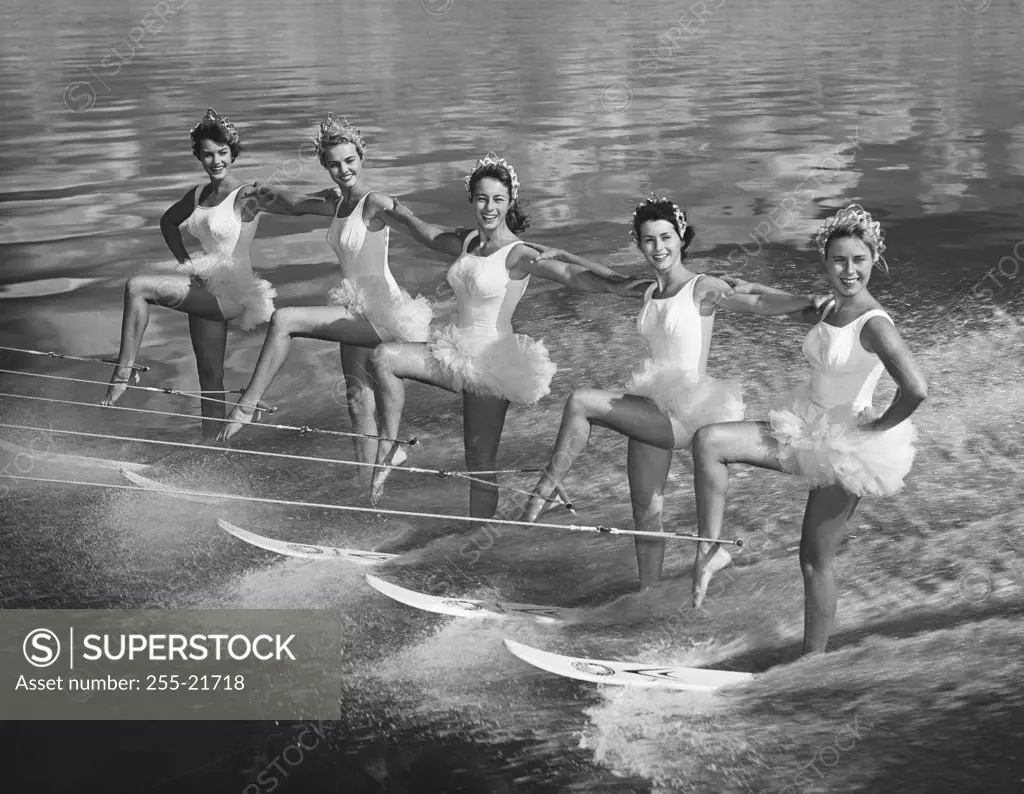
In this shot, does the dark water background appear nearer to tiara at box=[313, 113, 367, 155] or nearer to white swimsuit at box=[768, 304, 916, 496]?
white swimsuit at box=[768, 304, 916, 496]

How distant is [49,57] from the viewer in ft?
152

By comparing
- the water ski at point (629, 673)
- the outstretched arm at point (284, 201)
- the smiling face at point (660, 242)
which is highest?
the smiling face at point (660, 242)

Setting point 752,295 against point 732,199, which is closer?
point 752,295

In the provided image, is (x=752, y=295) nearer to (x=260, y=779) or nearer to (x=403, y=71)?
(x=260, y=779)

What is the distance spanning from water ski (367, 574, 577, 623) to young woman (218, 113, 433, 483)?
100 centimetres

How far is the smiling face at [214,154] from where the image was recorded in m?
8.70

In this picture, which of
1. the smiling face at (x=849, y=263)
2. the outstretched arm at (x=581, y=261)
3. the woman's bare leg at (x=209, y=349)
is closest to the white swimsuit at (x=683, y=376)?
the outstretched arm at (x=581, y=261)

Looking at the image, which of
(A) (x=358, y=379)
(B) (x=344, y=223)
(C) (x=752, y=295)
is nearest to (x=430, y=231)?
(B) (x=344, y=223)

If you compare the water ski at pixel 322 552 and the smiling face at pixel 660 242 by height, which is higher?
the smiling face at pixel 660 242


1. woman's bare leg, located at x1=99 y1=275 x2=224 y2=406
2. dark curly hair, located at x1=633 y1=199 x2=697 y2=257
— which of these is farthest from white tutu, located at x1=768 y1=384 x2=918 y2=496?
woman's bare leg, located at x1=99 y1=275 x2=224 y2=406

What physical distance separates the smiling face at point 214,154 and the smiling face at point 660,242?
333cm

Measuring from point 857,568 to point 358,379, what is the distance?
3488mm

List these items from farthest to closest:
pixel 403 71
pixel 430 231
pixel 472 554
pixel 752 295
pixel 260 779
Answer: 1. pixel 403 71
2. pixel 472 554
3. pixel 430 231
4. pixel 752 295
5. pixel 260 779

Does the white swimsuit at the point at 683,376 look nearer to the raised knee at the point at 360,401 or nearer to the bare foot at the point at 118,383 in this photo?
the raised knee at the point at 360,401
